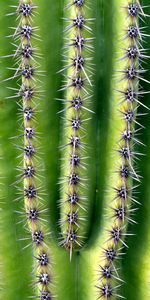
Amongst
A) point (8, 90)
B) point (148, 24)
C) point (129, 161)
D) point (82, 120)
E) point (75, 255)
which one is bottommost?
point (75, 255)

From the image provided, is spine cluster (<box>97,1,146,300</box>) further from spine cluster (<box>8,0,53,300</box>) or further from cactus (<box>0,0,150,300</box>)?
spine cluster (<box>8,0,53,300</box>)

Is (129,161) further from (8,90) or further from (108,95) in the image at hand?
(8,90)

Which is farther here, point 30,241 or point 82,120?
point 30,241

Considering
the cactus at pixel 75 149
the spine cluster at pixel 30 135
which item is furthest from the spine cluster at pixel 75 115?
the spine cluster at pixel 30 135

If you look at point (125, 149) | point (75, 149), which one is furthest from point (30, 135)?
point (125, 149)

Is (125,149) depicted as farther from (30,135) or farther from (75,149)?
(30,135)

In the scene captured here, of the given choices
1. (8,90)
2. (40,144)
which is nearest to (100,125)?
(40,144)

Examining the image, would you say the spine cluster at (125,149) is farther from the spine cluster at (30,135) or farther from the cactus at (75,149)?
the spine cluster at (30,135)
